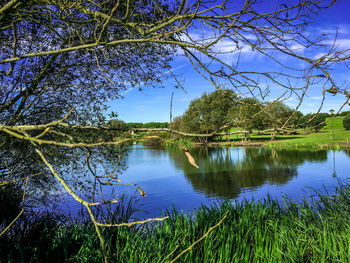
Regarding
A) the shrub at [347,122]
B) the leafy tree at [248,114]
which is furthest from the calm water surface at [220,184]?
the shrub at [347,122]

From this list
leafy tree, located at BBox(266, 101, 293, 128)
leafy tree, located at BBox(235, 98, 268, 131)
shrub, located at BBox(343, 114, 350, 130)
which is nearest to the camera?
leafy tree, located at BBox(235, 98, 268, 131)

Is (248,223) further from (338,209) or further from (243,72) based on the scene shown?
(243,72)

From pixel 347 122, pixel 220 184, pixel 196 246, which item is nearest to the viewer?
pixel 196 246

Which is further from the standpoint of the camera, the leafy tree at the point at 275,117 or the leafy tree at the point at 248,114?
the leafy tree at the point at 275,117

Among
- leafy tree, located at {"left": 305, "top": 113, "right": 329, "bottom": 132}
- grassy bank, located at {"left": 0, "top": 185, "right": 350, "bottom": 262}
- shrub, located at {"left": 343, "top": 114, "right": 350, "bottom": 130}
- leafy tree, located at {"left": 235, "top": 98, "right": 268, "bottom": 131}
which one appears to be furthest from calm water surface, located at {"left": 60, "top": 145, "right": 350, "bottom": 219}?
shrub, located at {"left": 343, "top": 114, "right": 350, "bottom": 130}

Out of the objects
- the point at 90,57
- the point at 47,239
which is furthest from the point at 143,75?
the point at 47,239

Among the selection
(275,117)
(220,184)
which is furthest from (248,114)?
(220,184)

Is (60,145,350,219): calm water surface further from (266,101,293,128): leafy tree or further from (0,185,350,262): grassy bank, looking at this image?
(266,101,293,128): leafy tree

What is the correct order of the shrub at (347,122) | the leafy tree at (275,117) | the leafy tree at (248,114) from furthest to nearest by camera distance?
the shrub at (347,122) < the leafy tree at (275,117) < the leafy tree at (248,114)

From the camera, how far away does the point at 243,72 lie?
11.6 feet

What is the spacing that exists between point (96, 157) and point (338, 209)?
5610 mm

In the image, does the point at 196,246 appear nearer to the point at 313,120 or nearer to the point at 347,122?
the point at 313,120

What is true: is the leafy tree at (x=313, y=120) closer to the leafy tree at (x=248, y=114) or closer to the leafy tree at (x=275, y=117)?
the leafy tree at (x=275, y=117)

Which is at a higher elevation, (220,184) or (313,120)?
(313,120)
